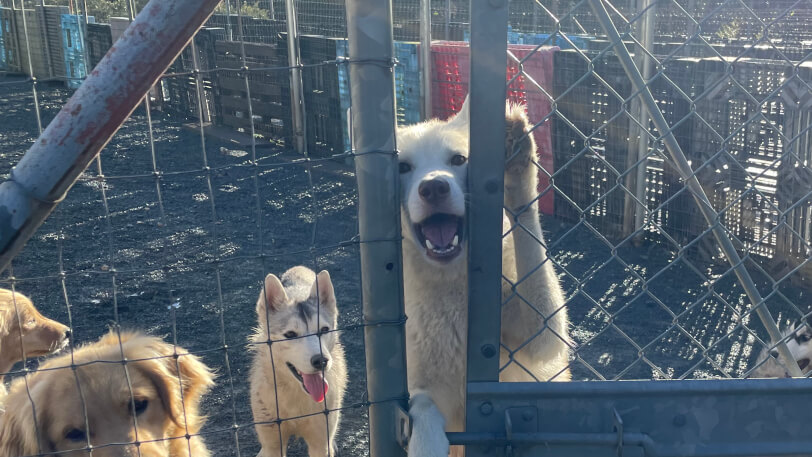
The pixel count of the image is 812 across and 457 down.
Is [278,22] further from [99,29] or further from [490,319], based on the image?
[490,319]

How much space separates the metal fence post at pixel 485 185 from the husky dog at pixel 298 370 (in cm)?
191

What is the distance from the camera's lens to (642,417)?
5.97ft

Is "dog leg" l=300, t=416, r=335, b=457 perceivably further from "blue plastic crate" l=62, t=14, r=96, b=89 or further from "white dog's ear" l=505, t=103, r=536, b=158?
"blue plastic crate" l=62, t=14, r=96, b=89

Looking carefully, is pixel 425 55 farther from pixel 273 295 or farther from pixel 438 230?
pixel 438 230

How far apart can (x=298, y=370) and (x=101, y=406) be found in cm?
138

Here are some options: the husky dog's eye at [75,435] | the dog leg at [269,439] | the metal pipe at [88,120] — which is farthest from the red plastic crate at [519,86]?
the metal pipe at [88,120]

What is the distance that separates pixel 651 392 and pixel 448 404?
3.26 feet

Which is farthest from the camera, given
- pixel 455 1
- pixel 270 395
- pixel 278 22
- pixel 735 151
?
pixel 455 1

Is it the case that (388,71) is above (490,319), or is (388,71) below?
above

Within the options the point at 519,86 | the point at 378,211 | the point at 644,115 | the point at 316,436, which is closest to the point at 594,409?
the point at 378,211

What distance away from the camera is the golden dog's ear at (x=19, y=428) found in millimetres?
2508

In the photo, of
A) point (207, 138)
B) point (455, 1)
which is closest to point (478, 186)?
point (207, 138)

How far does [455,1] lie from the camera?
548 inches

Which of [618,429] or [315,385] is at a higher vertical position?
[618,429]
